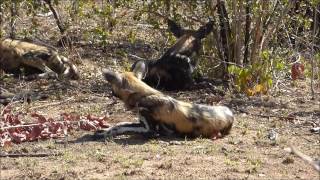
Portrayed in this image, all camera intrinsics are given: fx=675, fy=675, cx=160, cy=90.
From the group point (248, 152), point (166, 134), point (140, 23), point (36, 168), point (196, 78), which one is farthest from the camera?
point (140, 23)

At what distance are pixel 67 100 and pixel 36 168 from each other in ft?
9.32

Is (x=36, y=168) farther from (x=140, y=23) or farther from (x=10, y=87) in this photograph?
(x=140, y=23)

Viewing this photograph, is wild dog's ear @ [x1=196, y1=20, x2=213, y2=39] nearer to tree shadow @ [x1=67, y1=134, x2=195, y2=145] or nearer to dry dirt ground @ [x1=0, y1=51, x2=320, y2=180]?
dry dirt ground @ [x1=0, y1=51, x2=320, y2=180]

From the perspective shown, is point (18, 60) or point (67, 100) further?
point (18, 60)

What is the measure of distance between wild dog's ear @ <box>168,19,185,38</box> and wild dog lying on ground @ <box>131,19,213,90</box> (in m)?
0.19

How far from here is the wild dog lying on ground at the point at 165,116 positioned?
19.5 feet

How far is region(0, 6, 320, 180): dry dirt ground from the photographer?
496 centimetres

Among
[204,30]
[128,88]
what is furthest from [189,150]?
[204,30]

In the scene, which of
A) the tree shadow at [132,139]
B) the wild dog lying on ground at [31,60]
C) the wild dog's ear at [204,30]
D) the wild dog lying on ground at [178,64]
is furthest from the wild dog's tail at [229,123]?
the wild dog lying on ground at [31,60]

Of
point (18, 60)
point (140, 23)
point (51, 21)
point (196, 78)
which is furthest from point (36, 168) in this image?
point (51, 21)

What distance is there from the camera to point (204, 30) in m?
8.70

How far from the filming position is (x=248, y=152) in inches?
220

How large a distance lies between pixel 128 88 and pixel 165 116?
17.6 inches

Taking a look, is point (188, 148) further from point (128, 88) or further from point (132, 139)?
point (128, 88)
